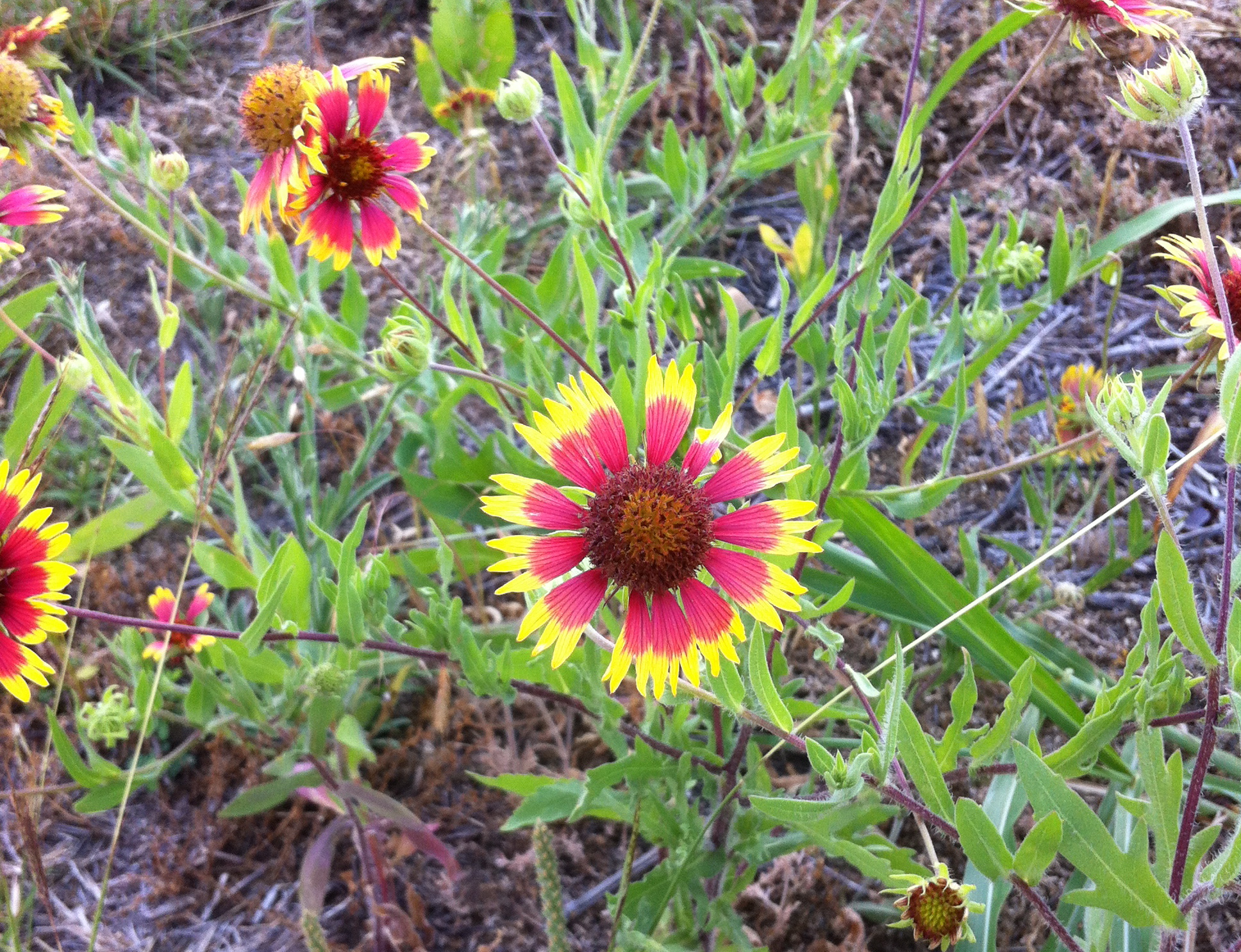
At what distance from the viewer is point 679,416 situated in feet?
4.09

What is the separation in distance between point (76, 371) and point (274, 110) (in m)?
0.55

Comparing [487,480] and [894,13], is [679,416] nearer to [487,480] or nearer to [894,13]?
[487,480]

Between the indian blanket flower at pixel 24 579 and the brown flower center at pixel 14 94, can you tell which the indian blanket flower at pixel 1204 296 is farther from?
the brown flower center at pixel 14 94

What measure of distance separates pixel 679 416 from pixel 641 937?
752mm

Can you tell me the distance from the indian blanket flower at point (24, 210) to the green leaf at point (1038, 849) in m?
1.59

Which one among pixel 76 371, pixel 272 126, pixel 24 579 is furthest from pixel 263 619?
pixel 272 126

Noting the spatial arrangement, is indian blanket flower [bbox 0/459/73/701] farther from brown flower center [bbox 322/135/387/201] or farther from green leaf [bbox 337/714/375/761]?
brown flower center [bbox 322/135/387/201]

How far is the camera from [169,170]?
177 centimetres

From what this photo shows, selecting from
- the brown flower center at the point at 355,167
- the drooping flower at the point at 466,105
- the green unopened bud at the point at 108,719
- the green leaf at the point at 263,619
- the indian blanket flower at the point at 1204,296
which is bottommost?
the green unopened bud at the point at 108,719


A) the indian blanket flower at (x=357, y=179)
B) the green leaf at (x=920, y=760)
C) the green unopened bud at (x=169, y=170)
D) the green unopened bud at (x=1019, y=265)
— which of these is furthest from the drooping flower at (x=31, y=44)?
the green leaf at (x=920, y=760)

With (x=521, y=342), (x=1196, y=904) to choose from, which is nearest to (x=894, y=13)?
(x=521, y=342)

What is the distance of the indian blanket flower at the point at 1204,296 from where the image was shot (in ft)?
4.16

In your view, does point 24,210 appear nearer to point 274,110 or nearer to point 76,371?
point 76,371

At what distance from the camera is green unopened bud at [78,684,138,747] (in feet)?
5.38
